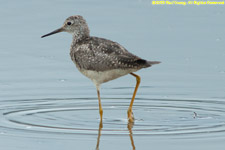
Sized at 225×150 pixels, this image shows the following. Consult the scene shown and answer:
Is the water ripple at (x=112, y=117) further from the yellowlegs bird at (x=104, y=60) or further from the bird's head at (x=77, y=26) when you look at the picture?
the bird's head at (x=77, y=26)

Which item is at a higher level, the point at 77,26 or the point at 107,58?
the point at 77,26

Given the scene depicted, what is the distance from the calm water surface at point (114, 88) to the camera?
32.6 feet

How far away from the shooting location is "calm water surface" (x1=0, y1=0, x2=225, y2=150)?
391 inches

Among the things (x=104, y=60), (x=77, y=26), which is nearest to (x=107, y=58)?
(x=104, y=60)

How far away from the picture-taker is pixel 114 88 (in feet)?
44.0

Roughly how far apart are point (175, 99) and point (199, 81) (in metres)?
1.28

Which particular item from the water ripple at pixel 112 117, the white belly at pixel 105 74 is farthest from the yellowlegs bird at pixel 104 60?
the water ripple at pixel 112 117

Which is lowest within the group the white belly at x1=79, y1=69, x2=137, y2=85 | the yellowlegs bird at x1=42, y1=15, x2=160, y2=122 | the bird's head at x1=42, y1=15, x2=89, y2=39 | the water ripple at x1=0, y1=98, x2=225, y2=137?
the water ripple at x1=0, y1=98, x2=225, y2=137

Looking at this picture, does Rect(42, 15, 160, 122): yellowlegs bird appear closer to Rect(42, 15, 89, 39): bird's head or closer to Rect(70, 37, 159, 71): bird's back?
Rect(70, 37, 159, 71): bird's back

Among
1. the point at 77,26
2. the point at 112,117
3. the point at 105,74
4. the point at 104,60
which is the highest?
the point at 77,26

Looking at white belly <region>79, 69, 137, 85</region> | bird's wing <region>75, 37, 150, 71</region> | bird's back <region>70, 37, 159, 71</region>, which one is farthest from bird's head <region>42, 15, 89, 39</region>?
white belly <region>79, 69, 137, 85</region>

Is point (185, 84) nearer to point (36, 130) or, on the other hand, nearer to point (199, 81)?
point (199, 81)

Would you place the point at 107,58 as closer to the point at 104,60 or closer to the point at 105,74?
the point at 104,60

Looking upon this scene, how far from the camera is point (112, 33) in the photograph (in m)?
16.7
